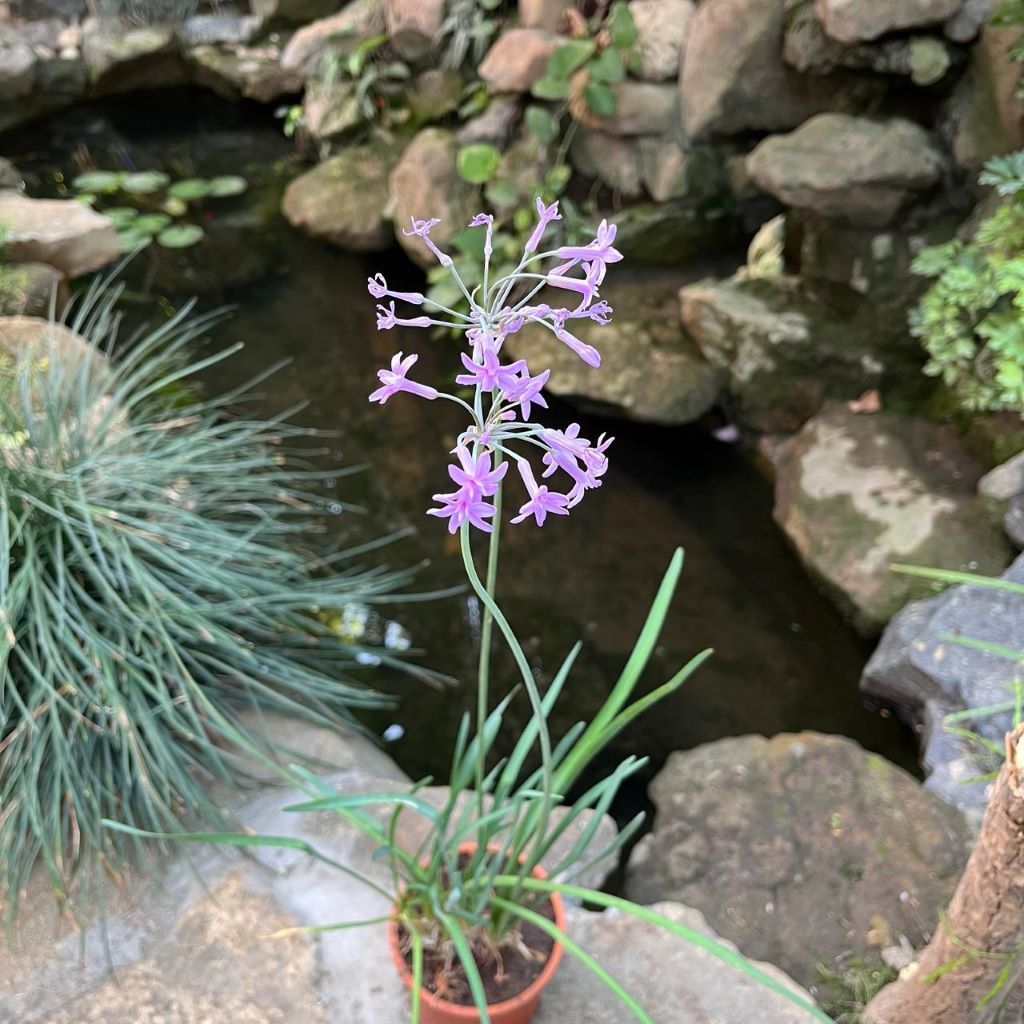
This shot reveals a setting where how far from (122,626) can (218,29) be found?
551cm

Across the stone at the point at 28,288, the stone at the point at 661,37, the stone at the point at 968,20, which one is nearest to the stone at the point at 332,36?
the stone at the point at 661,37

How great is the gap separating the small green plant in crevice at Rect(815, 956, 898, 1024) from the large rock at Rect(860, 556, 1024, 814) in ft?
1.47

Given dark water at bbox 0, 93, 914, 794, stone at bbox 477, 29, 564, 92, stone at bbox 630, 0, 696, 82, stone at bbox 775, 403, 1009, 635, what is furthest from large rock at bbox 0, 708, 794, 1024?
stone at bbox 477, 29, 564, 92

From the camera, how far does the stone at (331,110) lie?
15.7 ft

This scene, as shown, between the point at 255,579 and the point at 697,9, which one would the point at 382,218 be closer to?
the point at 697,9

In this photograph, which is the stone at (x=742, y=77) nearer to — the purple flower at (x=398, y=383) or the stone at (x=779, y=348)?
the stone at (x=779, y=348)

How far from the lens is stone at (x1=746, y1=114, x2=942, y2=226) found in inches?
114

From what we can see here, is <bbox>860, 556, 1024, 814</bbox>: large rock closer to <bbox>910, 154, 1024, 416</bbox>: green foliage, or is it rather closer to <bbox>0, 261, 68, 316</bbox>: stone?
<bbox>910, 154, 1024, 416</bbox>: green foliage

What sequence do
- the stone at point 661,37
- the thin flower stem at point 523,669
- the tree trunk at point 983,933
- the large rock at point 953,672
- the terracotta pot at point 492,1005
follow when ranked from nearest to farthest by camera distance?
1. the thin flower stem at point 523,669
2. the tree trunk at point 983,933
3. the terracotta pot at point 492,1005
4. the large rock at point 953,672
5. the stone at point 661,37

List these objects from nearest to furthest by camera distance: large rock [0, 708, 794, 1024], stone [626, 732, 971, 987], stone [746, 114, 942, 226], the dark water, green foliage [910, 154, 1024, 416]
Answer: large rock [0, 708, 794, 1024]
stone [626, 732, 971, 987]
green foliage [910, 154, 1024, 416]
the dark water
stone [746, 114, 942, 226]

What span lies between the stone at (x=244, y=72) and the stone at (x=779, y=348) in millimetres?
3526

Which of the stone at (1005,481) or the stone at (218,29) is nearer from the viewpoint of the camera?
the stone at (1005,481)

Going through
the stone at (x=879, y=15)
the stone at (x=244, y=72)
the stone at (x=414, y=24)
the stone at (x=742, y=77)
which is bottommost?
the stone at (x=244, y=72)

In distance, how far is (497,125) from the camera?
4.04 m
